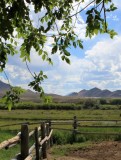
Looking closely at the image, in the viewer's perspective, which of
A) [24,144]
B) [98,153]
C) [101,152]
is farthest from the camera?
[101,152]

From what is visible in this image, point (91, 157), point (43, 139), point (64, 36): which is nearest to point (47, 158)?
point (43, 139)

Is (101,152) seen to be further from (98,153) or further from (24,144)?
(24,144)

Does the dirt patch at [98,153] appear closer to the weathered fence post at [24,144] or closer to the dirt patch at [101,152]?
the dirt patch at [101,152]

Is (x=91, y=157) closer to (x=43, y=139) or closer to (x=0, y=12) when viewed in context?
(x=43, y=139)

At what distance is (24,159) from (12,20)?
209 inches

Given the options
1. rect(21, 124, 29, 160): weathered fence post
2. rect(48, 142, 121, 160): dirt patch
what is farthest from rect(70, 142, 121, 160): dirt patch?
rect(21, 124, 29, 160): weathered fence post

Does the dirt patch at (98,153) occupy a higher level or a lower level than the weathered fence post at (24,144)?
lower

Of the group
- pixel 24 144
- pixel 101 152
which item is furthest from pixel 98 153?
pixel 24 144

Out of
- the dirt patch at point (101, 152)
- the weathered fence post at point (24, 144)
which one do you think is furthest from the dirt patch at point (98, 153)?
the weathered fence post at point (24, 144)

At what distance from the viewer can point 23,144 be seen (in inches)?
324

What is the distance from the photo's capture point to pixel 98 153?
1455 centimetres

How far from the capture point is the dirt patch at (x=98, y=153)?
13.7 metres

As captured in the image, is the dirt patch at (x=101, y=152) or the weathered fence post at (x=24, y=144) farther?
the dirt patch at (x=101, y=152)

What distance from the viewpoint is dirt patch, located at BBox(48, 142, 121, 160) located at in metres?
13.7
